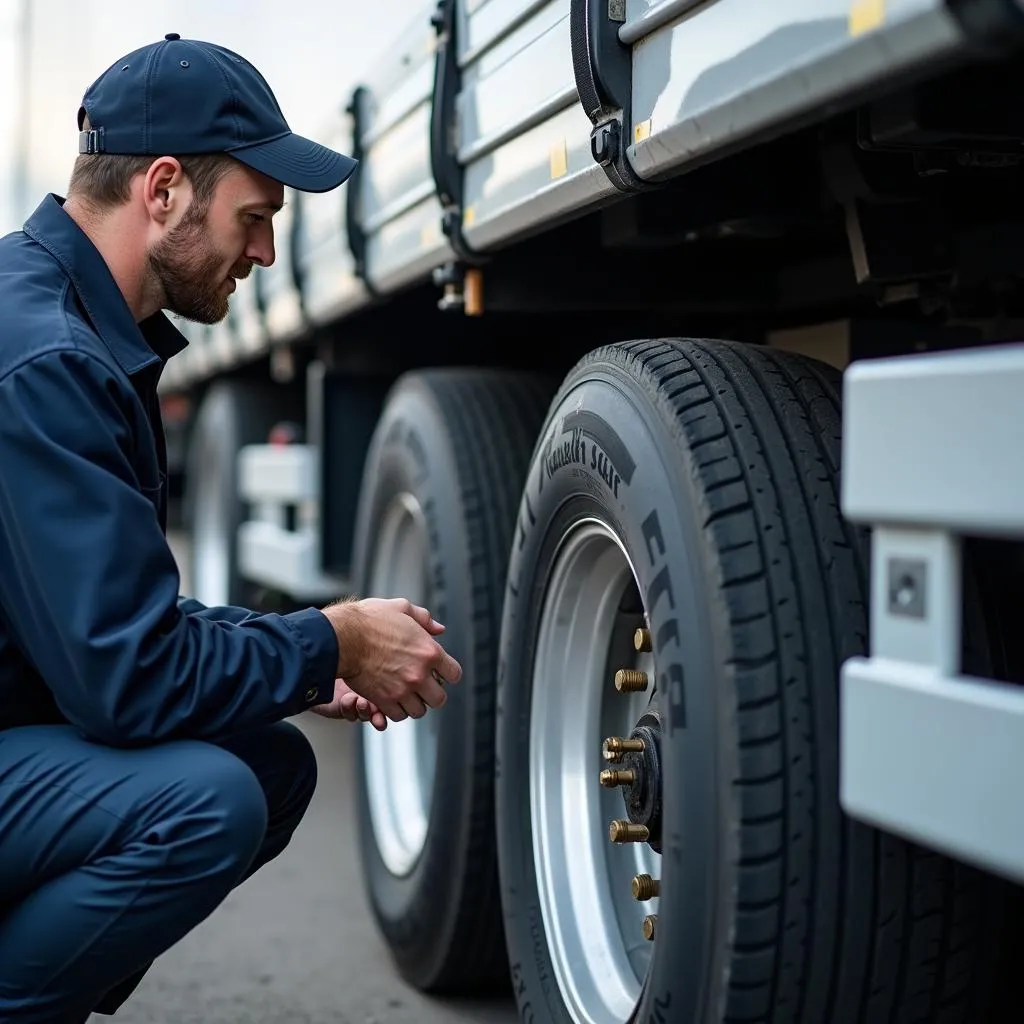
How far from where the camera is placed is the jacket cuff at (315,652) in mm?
2244

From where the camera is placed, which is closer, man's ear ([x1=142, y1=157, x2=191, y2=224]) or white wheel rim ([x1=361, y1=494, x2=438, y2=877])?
man's ear ([x1=142, y1=157, x2=191, y2=224])

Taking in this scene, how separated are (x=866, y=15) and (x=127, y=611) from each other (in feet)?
3.69

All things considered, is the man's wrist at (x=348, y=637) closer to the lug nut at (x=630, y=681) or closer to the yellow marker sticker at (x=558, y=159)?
the lug nut at (x=630, y=681)

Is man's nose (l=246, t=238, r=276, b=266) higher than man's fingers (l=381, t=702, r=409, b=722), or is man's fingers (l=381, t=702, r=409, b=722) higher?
man's nose (l=246, t=238, r=276, b=266)

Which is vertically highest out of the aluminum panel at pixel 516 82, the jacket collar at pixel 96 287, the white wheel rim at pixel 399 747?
the aluminum panel at pixel 516 82

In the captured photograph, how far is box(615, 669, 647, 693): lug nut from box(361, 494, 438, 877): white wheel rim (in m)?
1.19

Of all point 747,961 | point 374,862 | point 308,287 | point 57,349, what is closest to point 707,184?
point 57,349

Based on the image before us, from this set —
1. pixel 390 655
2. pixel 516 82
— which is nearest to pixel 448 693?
pixel 390 655

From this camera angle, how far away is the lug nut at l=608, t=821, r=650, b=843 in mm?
2283

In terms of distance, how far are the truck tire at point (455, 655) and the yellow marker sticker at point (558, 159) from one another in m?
1.01

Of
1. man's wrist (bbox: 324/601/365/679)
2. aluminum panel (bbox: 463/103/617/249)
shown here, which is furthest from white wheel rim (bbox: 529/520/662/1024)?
aluminum panel (bbox: 463/103/617/249)

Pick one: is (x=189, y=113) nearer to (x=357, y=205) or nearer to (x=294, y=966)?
(x=357, y=205)

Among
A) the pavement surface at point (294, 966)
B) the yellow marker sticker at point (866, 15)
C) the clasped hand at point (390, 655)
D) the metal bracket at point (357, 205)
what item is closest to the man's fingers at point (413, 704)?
the clasped hand at point (390, 655)

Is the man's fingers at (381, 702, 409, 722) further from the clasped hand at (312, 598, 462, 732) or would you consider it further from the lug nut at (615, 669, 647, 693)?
the lug nut at (615, 669, 647, 693)
